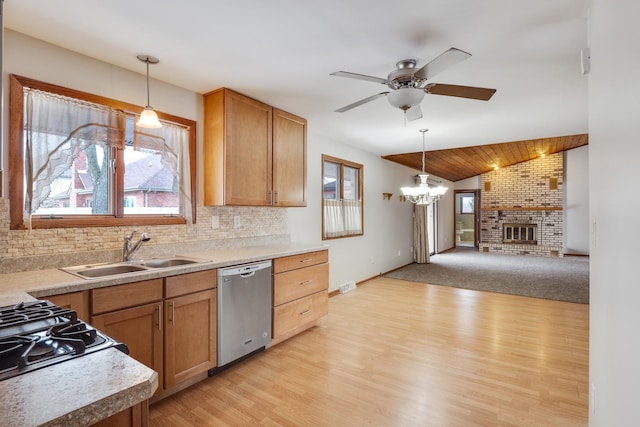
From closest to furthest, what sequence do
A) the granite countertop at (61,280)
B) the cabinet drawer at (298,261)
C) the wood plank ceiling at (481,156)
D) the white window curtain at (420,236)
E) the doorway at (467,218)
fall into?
the granite countertop at (61,280)
the cabinet drawer at (298,261)
the wood plank ceiling at (481,156)
the white window curtain at (420,236)
the doorway at (467,218)

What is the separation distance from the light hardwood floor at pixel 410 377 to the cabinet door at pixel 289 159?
1491 millimetres

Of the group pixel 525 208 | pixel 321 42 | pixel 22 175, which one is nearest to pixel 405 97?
pixel 321 42

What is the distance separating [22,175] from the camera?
207cm

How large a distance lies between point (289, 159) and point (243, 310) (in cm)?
171

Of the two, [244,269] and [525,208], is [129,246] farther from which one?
[525,208]

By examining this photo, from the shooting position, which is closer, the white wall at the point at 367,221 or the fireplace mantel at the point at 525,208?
the white wall at the point at 367,221

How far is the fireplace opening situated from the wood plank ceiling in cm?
186

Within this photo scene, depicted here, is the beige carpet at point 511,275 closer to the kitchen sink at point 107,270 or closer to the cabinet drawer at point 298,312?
the cabinet drawer at point 298,312

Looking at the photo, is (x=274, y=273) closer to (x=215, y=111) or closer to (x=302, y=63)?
(x=215, y=111)

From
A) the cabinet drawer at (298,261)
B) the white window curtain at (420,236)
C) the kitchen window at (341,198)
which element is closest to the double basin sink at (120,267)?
the cabinet drawer at (298,261)

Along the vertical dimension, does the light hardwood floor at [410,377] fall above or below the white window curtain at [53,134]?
below

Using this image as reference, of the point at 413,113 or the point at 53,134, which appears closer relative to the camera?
the point at 53,134

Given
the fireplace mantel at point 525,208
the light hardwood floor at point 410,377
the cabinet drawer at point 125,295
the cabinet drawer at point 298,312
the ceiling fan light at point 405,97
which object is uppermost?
the ceiling fan light at point 405,97

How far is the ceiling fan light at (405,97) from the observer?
2236mm
